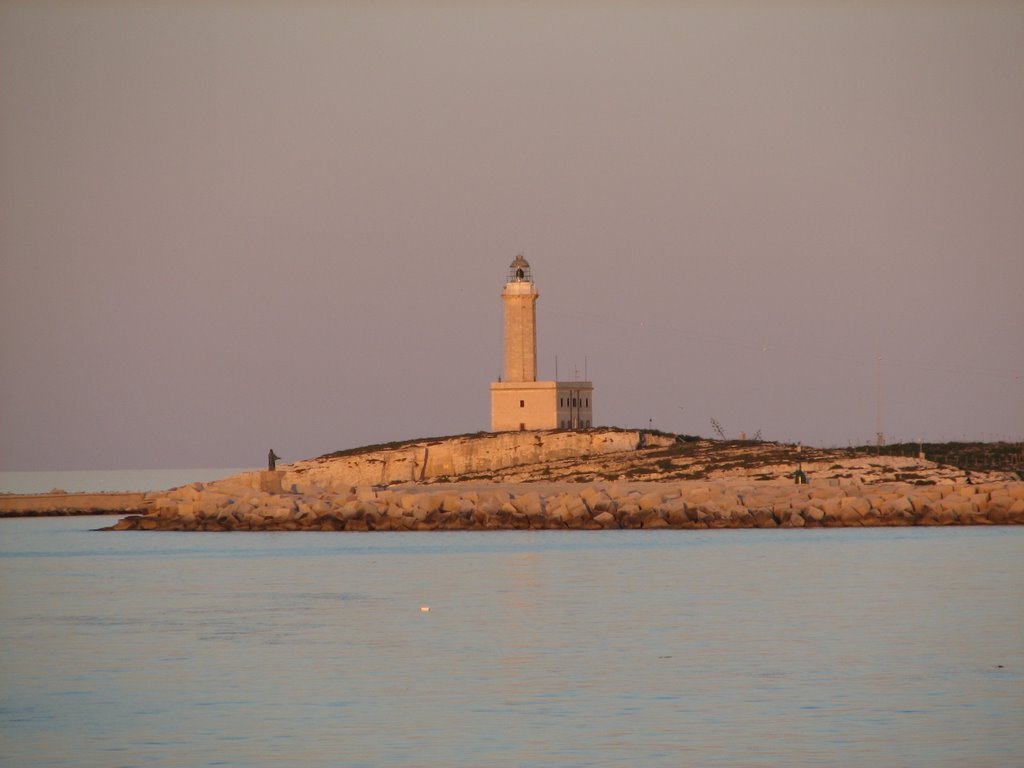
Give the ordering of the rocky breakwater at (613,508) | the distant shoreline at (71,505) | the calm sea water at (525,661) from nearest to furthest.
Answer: the calm sea water at (525,661) < the rocky breakwater at (613,508) < the distant shoreline at (71,505)

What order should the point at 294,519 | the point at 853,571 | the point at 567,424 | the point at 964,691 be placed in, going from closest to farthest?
the point at 964,691
the point at 853,571
the point at 294,519
the point at 567,424

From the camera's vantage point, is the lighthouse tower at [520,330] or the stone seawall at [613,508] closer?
the stone seawall at [613,508]

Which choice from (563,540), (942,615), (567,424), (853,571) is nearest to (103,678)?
(942,615)

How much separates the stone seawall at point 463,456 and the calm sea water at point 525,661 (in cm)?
3151

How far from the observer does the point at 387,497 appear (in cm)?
5678

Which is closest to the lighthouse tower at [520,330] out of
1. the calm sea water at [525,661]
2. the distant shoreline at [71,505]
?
the distant shoreline at [71,505]

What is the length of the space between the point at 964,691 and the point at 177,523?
1605 inches

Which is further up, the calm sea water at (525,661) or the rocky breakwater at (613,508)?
the rocky breakwater at (613,508)

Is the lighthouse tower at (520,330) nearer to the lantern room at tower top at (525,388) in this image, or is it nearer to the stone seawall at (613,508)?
the lantern room at tower top at (525,388)

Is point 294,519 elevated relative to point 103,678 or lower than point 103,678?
elevated

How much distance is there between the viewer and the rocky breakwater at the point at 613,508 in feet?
167

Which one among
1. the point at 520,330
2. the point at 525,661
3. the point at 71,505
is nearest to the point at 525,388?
the point at 520,330

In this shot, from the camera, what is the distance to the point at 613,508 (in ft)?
172

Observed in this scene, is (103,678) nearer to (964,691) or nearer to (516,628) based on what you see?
(516,628)
